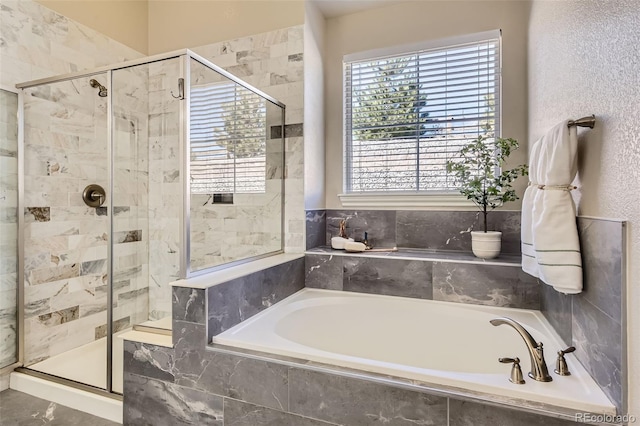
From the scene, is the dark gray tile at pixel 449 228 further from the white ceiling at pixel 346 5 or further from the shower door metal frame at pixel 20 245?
the shower door metal frame at pixel 20 245

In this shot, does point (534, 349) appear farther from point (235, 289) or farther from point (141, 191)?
point (141, 191)

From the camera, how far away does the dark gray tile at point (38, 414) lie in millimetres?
1751

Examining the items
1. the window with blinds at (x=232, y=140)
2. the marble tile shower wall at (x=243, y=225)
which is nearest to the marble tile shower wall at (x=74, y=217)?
the window with blinds at (x=232, y=140)

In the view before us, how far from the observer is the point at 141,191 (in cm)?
265

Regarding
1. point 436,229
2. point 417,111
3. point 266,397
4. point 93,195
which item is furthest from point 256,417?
point 417,111

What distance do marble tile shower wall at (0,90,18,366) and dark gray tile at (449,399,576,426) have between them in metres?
2.51

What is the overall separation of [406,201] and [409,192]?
9 cm

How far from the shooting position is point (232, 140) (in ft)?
8.22

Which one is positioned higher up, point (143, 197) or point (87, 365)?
point (143, 197)

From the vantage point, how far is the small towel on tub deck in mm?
1254

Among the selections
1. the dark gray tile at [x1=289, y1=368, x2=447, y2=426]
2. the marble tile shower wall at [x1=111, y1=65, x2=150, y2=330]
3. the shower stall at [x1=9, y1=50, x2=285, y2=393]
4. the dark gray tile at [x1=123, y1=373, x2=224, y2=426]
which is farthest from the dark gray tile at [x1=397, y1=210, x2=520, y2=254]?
the marble tile shower wall at [x1=111, y1=65, x2=150, y2=330]

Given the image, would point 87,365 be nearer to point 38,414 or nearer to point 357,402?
point 38,414

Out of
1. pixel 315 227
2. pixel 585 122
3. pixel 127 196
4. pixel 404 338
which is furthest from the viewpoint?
pixel 315 227

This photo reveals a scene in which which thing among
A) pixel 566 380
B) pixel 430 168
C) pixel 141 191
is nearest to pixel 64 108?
pixel 141 191
